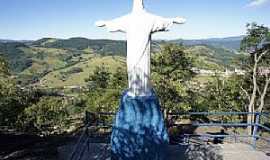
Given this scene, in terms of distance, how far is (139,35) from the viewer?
4.77m

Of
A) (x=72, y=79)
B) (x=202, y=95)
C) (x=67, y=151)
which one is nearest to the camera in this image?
(x=67, y=151)

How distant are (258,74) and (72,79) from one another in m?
106

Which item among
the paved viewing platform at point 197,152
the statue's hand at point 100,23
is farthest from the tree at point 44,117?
the statue's hand at point 100,23

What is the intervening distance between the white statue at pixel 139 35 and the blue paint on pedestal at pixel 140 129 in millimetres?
165

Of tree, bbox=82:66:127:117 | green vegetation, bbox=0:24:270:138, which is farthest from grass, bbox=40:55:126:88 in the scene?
green vegetation, bbox=0:24:270:138

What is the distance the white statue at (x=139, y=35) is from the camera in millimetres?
4773

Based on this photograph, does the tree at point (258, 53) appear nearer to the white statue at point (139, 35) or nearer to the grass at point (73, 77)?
the white statue at point (139, 35)

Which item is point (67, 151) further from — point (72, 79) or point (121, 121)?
Answer: point (72, 79)

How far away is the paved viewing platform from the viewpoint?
680 centimetres

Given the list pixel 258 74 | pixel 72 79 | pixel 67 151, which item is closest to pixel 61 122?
pixel 258 74

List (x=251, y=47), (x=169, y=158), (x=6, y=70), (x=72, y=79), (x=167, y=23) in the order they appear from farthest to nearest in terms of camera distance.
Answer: (x=72, y=79), (x=251, y=47), (x=6, y=70), (x=169, y=158), (x=167, y=23)

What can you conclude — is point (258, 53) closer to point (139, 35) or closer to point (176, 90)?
point (176, 90)

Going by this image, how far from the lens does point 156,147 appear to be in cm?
500

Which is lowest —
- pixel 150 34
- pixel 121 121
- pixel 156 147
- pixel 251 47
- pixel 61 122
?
pixel 61 122
